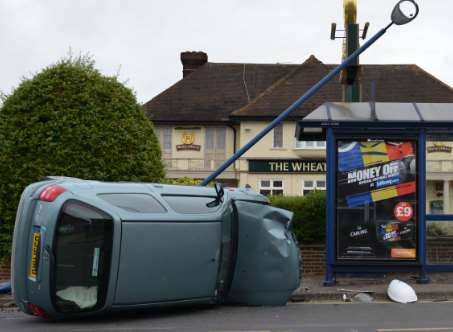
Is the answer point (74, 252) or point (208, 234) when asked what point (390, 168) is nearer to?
point (208, 234)

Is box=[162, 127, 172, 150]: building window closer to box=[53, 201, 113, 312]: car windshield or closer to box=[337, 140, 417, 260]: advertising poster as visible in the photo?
box=[337, 140, 417, 260]: advertising poster

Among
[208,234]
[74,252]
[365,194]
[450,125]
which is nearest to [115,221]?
[74,252]

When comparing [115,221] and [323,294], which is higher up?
[115,221]

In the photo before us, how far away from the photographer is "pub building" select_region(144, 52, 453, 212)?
37.9m

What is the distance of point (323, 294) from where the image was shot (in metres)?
10.1

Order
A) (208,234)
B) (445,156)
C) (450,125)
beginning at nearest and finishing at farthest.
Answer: (208,234) < (450,125) < (445,156)

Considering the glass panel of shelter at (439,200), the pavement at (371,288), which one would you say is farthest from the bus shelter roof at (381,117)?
the pavement at (371,288)

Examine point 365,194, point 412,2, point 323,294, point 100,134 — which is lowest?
point 323,294

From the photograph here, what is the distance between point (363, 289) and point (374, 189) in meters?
1.57

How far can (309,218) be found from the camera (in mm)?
12781

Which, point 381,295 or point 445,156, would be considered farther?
point 445,156

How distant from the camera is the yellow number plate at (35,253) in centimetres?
779

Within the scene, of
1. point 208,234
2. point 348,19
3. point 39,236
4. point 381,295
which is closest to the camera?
point 39,236

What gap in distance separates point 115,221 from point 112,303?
95 centimetres
